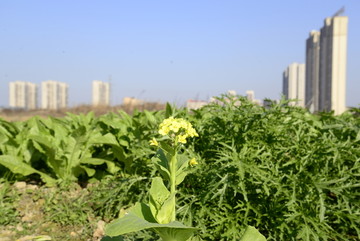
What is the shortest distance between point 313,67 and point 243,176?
32.9 meters

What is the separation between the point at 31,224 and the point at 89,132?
93cm

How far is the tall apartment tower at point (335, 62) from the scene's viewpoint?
28219mm

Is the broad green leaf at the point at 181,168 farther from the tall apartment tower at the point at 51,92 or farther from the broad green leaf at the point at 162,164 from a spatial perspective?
the tall apartment tower at the point at 51,92

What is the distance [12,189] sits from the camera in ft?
10.2

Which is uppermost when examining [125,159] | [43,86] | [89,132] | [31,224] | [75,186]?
[43,86]

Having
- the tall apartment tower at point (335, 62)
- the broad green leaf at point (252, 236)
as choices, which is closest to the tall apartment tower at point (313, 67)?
the tall apartment tower at point (335, 62)

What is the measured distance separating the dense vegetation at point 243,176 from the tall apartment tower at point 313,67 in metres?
29.4

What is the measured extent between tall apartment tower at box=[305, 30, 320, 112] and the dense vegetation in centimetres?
2942

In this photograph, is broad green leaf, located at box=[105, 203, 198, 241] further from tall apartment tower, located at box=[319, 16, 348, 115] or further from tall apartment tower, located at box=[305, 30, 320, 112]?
tall apartment tower, located at box=[305, 30, 320, 112]

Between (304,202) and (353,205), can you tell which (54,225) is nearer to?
(304,202)

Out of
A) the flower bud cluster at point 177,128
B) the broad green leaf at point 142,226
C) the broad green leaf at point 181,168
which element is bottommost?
the broad green leaf at point 142,226

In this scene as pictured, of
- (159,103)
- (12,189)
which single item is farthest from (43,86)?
(12,189)

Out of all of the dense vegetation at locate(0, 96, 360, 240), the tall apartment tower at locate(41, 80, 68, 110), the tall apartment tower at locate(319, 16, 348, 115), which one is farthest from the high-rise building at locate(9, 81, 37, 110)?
the dense vegetation at locate(0, 96, 360, 240)

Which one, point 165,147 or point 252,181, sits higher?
point 165,147
